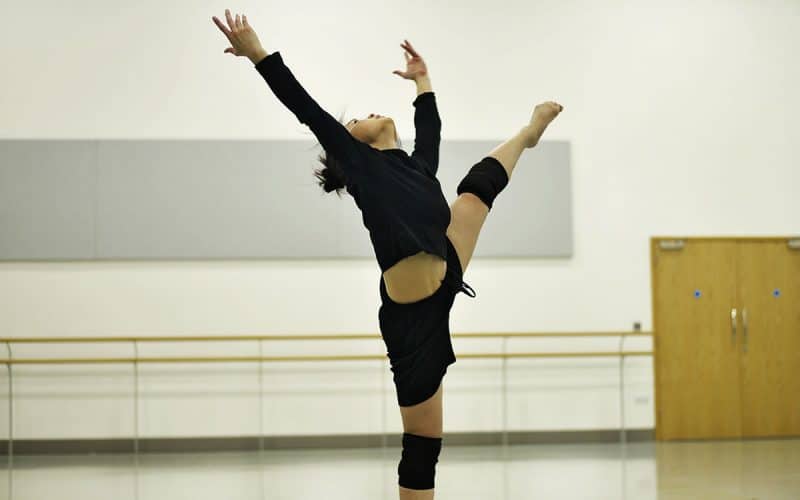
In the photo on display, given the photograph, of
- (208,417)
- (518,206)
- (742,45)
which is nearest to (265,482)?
(208,417)

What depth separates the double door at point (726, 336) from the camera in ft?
27.8

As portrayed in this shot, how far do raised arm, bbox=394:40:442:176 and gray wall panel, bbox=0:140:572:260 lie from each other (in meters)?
5.00

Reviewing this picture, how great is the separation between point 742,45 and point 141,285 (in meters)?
6.01

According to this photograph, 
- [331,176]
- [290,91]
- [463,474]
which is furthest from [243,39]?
[463,474]

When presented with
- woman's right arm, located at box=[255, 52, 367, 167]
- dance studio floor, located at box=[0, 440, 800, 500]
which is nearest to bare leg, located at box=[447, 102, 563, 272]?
woman's right arm, located at box=[255, 52, 367, 167]

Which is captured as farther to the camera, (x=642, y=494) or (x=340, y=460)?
(x=340, y=460)

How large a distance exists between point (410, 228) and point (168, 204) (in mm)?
5967

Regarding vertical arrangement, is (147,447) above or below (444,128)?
below

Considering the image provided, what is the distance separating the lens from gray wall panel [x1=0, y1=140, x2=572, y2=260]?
26.6ft

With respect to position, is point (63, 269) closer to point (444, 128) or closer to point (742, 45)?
point (444, 128)

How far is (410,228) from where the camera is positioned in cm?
257

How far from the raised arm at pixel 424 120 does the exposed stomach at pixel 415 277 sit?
37 cm

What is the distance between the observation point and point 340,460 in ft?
24.0

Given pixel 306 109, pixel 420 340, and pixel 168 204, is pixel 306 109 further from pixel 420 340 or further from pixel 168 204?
pixel 168 204
